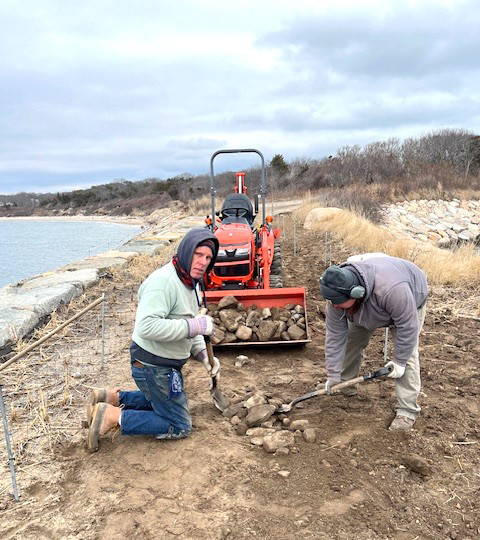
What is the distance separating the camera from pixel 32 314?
6.50 m

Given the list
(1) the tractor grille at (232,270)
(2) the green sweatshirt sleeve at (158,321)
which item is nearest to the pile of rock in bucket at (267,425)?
(2) the green sweatshirt sleeve at (158,321)

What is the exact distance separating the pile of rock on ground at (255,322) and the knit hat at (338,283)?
2.09 metres

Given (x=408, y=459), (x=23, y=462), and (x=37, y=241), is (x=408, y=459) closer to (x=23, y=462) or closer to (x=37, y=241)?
(x=23, y=462)

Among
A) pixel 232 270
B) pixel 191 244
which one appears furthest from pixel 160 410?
pixel 232 270

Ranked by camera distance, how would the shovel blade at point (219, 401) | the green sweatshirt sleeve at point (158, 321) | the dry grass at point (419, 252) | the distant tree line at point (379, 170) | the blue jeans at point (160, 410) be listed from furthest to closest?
the distant tree line at point (379, 170), the dry grass at point (419, 252), the shovel blade at point (219, 401), the blue jeans at point (160, 410), the green sweatshirt sleeve at point (158, 321)

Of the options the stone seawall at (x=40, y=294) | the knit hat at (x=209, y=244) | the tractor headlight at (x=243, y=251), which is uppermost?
the knit hat at (x=209, y=244)

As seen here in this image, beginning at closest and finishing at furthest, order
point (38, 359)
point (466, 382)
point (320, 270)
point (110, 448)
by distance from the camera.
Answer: point (110, 448) < point (466, 382) < point (38, 359) < point (320, 270)

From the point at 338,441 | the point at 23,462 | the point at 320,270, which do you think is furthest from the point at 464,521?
the point at 320,270

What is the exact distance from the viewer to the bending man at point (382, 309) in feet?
10.9

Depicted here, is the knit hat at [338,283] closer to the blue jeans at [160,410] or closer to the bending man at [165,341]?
the bending man at [165,341]

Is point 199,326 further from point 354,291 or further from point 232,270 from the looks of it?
point 232,270

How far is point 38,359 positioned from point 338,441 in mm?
3322

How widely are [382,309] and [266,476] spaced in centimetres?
135

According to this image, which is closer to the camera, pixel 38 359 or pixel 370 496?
pixel 370 496
